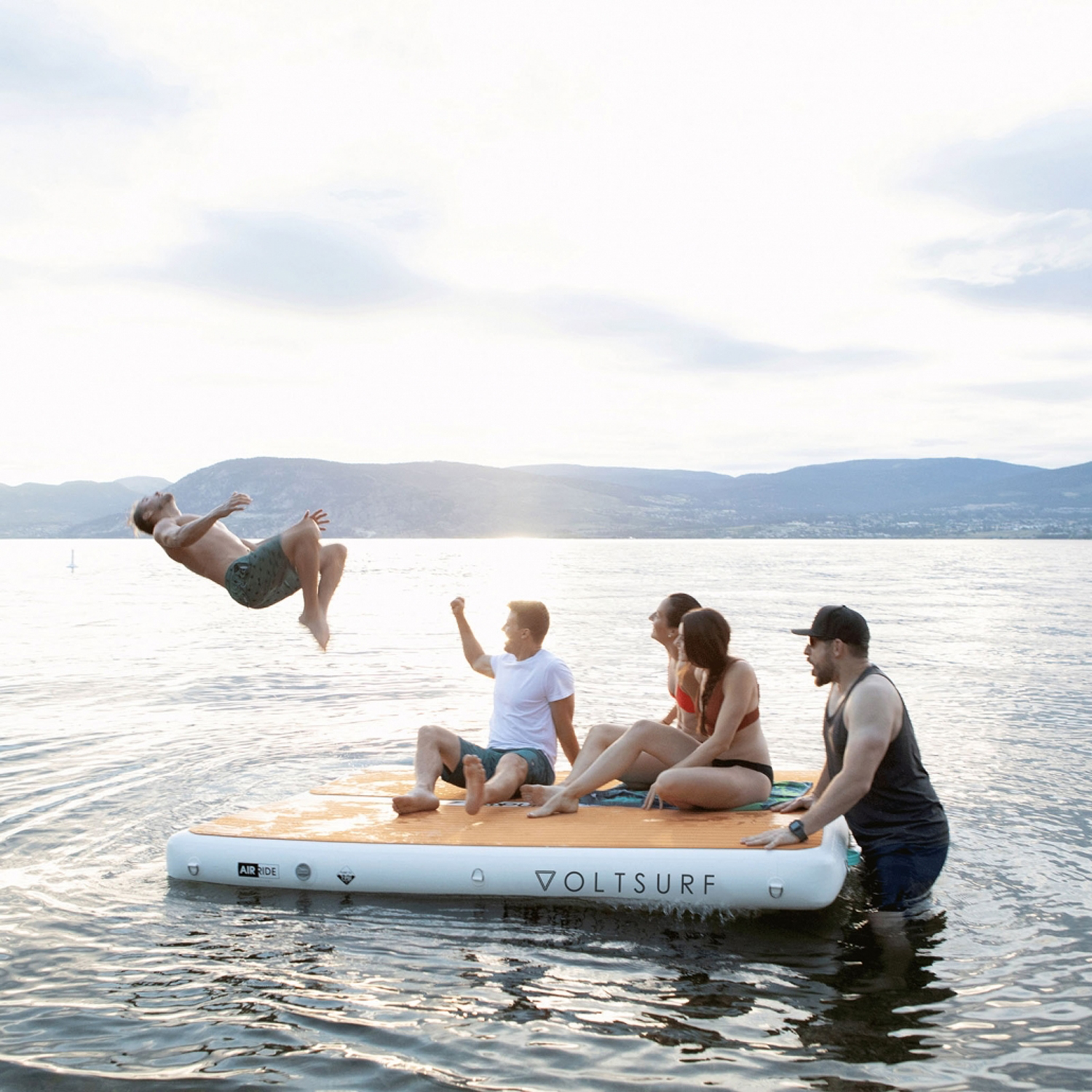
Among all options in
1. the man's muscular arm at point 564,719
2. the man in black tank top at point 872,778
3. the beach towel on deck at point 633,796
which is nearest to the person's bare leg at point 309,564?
the man's muscular arm at point 564,719

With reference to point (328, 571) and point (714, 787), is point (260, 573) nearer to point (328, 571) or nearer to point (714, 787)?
point (328, 571)

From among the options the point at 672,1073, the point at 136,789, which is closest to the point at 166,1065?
the point at 672,1073

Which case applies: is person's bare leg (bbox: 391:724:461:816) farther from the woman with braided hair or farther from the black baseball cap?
the black baseball cap

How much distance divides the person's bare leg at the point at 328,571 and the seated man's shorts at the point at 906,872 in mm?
4041

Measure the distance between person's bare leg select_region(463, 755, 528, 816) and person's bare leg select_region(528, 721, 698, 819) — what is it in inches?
12.3

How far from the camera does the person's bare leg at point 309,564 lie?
727cm

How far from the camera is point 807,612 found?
36.3 meters

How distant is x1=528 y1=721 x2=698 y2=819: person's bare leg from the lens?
7.54m

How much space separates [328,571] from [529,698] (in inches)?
69.9

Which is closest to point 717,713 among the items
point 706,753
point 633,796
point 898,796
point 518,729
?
point 706,753

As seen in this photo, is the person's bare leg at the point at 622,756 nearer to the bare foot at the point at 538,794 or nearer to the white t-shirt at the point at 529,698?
the bare foot at the point at 538,794

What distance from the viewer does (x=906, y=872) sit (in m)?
6.64

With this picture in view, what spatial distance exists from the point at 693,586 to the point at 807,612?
17.7 meters

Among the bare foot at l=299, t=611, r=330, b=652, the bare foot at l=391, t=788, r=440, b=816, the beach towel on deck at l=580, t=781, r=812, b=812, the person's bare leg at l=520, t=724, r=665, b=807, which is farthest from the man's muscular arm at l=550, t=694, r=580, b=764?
the bare foot at l=299, t=611, r=330, b=652
